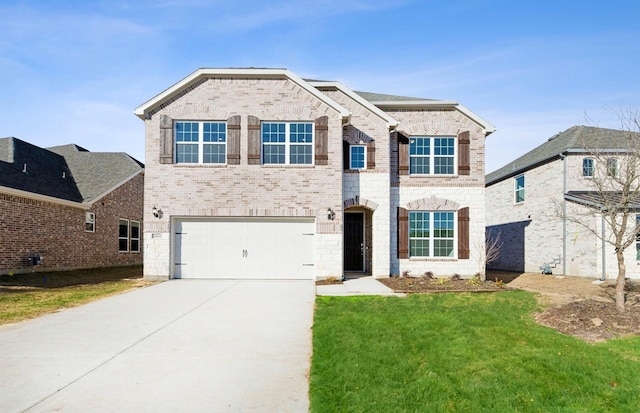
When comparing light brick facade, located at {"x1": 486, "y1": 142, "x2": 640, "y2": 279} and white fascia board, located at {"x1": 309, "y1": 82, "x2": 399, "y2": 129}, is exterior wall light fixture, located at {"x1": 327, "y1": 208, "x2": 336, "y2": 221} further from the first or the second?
light brick facade, located at {"x1": 486, "y1": 142, "x2": 640, "y2": 279}

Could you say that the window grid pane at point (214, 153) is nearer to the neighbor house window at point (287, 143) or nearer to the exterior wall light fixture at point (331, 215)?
the neighbor house window at point (287, 143)

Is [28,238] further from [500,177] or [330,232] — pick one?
[500,177]

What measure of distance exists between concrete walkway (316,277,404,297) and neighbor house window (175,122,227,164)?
6.16 m

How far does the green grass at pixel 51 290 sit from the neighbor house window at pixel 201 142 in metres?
4.85

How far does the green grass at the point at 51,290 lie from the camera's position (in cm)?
971

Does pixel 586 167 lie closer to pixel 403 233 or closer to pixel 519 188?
pixel 519 188

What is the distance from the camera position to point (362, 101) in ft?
52.5

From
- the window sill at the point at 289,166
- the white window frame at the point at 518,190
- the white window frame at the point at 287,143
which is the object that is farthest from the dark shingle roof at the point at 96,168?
the white window frame at the point at 518,190

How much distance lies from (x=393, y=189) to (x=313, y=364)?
1148 cm

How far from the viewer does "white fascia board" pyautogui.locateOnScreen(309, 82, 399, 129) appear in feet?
51.7

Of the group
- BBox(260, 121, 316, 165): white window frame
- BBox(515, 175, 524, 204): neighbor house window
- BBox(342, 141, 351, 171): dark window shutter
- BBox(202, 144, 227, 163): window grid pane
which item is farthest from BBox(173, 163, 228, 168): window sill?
BBox(515, 175, 524, 204): neighbor house window

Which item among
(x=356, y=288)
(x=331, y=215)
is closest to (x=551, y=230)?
(x=331, y=215)

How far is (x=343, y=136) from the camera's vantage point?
16.0 metres

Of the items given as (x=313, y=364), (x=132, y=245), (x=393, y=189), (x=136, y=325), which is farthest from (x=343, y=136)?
(x=132, y=245)
